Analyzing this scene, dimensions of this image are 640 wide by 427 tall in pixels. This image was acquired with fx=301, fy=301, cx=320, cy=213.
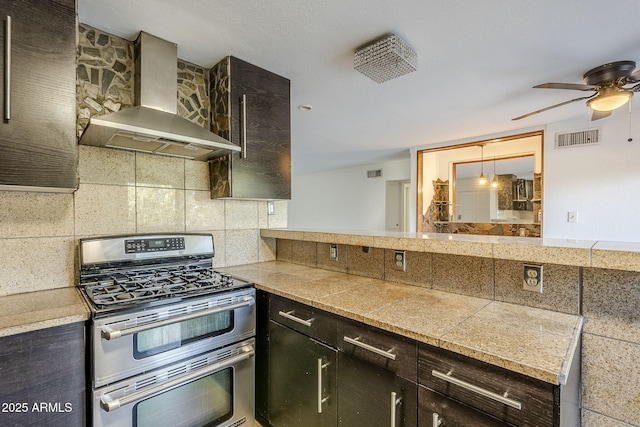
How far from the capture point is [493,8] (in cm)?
161

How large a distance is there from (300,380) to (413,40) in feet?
6.91

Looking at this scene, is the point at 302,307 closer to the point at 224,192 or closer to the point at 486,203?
the point at 224,192

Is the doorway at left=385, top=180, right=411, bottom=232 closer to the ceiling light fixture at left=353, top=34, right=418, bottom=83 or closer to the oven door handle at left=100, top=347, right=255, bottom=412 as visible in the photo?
the ceiling light fixture at left=353, top=34, right=418, bottom=83

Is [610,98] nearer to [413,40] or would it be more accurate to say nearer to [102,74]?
[413,40]

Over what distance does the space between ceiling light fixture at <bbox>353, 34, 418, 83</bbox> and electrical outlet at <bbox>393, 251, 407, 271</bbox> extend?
1217 millimetres

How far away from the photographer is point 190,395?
152cm

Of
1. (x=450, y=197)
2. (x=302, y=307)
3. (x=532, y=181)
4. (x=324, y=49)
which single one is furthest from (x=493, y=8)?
(x=450, y=197)

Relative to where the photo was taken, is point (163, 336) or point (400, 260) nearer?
point (163, 336)

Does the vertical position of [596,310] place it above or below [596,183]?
below

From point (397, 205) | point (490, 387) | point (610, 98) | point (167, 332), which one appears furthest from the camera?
point (397, 205)

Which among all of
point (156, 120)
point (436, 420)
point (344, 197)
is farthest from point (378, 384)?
point (344, 197)

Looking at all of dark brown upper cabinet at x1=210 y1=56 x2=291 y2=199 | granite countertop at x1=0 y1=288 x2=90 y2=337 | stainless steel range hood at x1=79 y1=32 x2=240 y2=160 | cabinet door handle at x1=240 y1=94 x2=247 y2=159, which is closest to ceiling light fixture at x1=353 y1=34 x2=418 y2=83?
dark brown upper cabinet at x1=210 y1=56 x2=291 y2=199

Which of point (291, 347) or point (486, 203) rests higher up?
point (486, 203)

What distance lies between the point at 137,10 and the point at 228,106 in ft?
2.17
